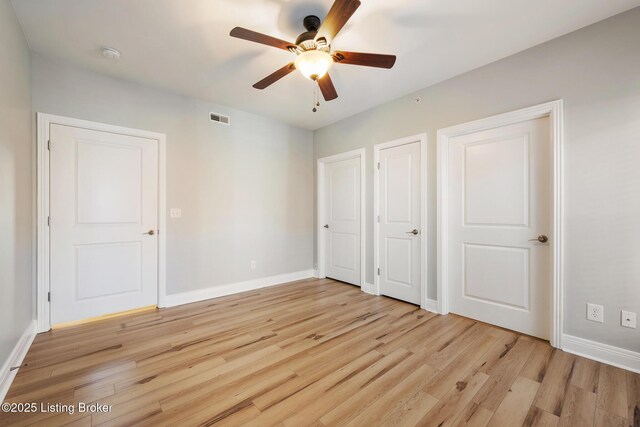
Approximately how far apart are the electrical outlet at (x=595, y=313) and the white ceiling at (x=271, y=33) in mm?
2229

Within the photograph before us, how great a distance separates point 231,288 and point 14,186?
2.40m

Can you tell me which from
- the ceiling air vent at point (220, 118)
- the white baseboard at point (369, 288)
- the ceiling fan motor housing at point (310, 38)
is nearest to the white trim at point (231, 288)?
the white baseboard at point (369, 288)

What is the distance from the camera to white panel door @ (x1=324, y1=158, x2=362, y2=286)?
4.06m

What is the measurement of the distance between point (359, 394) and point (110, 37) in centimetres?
339

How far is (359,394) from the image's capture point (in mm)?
1670

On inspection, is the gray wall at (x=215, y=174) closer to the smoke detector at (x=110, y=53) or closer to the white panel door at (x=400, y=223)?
the smoke detector at (x=110, y=53)

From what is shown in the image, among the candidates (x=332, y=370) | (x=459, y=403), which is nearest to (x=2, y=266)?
(x=332, y=370)

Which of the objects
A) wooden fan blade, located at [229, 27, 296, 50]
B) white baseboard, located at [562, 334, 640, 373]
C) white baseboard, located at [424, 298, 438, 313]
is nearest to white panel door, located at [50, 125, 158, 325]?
wooden fan blade, located at [229, 27, 296, 50]

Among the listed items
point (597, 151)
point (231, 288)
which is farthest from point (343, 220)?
point (597, 151)

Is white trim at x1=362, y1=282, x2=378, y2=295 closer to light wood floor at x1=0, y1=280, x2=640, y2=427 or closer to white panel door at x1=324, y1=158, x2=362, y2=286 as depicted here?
white panel door at x1=324, y1=158, x2=362, y2=286

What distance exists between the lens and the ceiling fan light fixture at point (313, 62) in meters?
1.91

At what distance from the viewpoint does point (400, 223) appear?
3.42 m

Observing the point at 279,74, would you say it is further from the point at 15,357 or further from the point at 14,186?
the point at 15,357

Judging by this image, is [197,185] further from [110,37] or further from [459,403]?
[459,403]
